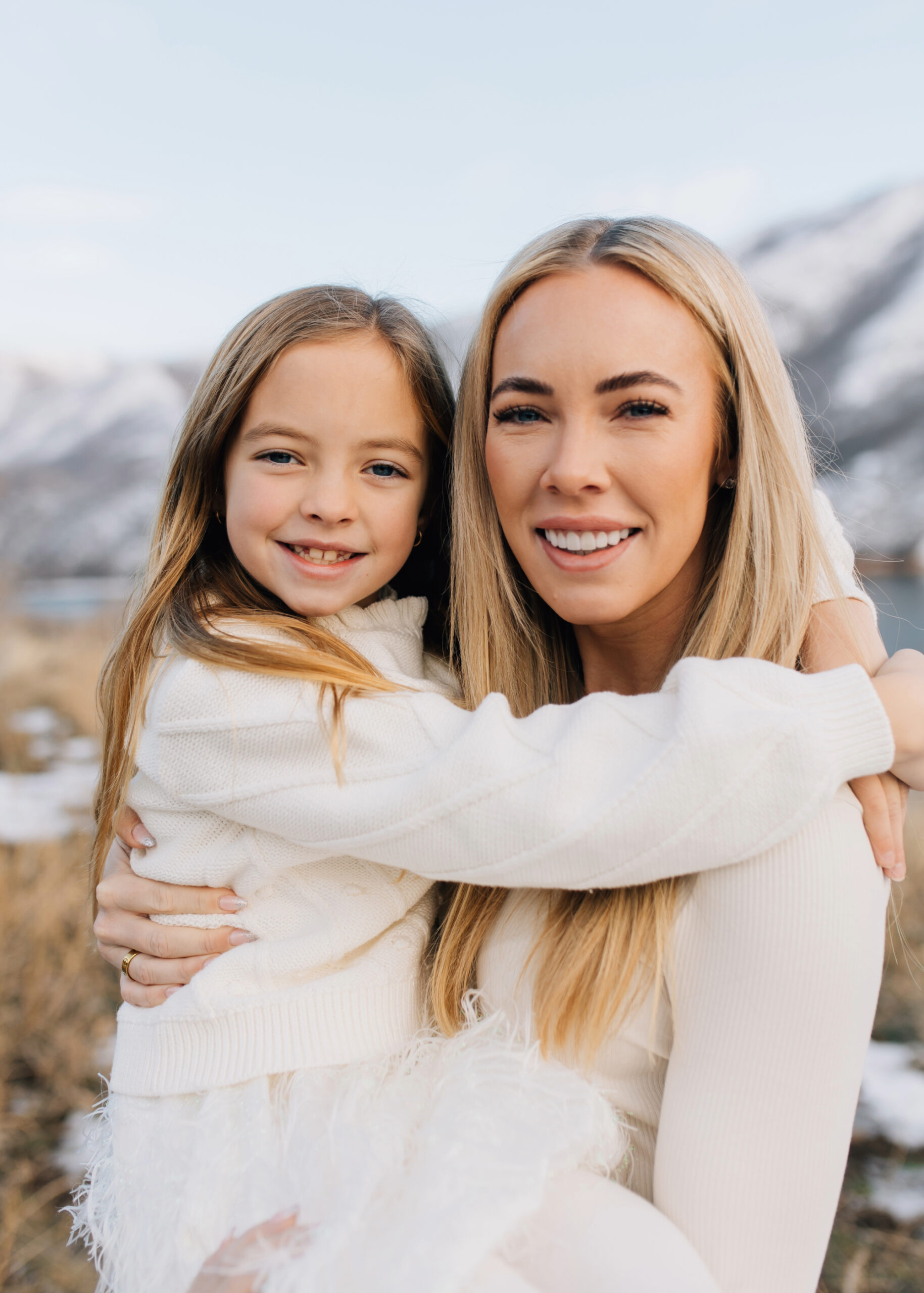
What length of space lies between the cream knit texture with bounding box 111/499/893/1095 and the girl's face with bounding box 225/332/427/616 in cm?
20

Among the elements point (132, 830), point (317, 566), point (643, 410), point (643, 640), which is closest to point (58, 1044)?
point (132, 830)

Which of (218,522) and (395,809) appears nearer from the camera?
(395,809)

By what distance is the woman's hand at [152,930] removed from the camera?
172cm

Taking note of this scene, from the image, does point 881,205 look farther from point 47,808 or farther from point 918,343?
point 47,808

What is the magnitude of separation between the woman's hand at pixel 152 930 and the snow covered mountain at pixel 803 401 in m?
6.88

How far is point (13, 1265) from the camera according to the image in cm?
294

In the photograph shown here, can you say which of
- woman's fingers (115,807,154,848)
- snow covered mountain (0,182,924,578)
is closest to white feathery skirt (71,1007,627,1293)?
woman's fingers (115,807,154,848)

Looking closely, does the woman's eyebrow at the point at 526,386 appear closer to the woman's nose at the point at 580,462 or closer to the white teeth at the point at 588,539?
the woman's nose at the point at 580,462

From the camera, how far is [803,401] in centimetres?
1075

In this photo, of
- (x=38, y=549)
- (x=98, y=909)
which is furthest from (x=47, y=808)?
(x=38, y=549)

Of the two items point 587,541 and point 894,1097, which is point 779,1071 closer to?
point 587,541

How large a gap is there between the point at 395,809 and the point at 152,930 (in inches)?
25.8

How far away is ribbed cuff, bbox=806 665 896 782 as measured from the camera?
1.35 metres

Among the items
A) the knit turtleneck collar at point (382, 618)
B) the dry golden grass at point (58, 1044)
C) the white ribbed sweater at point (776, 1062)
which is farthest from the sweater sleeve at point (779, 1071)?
the dry golden grass at point (58, 1044)
